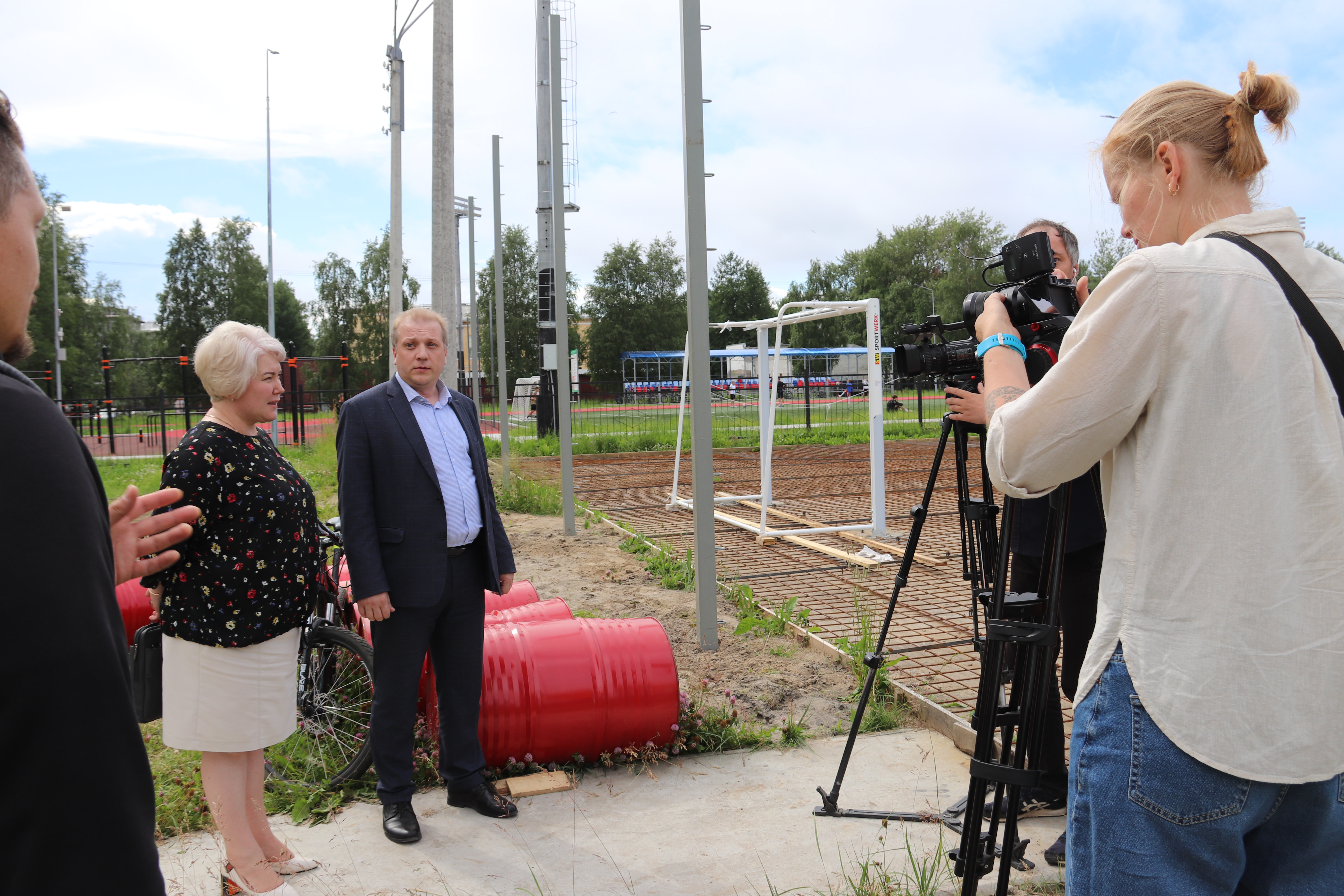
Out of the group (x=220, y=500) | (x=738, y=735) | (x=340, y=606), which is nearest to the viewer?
(x=220, y=500)

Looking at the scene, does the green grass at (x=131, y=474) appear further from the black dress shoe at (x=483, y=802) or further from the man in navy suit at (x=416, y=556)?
the black dress shoe at (x=483, y=802)

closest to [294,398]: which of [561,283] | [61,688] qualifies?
[561,283]

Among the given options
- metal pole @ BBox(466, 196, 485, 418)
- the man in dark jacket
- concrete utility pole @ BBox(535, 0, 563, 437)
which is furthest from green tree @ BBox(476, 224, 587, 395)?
the man in dark jacket

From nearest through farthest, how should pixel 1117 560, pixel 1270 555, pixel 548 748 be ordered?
pixel 1270 555 < pixel 1117 560 < pixel 548 748

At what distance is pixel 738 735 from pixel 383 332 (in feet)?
219

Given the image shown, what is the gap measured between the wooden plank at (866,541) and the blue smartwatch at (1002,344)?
5525 mm

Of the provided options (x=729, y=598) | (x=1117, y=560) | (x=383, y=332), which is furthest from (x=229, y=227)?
(x=1117, y=560)

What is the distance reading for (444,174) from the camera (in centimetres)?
957

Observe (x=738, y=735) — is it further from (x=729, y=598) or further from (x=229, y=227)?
(x=229, y=227)

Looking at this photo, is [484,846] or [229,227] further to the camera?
[229,227]

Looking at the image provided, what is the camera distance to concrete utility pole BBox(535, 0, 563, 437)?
45.8ft

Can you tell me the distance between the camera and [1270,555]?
4.11 ft

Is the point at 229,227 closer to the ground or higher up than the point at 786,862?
higher up

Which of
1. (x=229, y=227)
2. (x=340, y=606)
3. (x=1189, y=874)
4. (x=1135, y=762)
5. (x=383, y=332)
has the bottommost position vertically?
(x=340, y=606)
